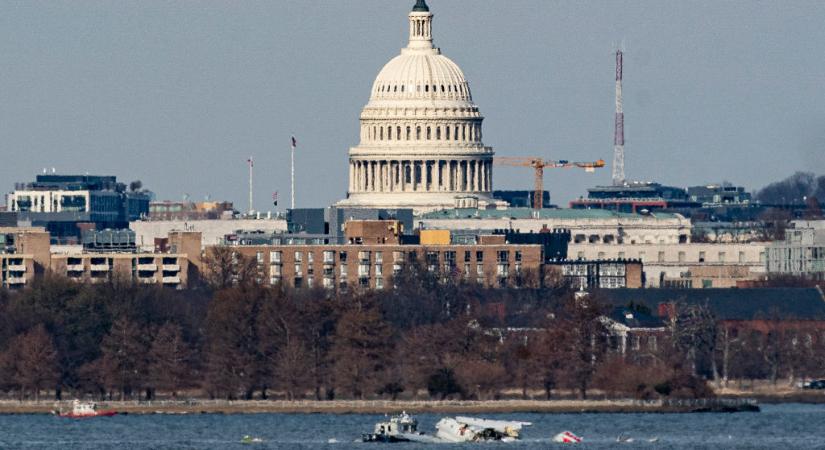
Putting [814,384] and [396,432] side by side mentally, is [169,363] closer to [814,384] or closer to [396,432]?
[396,432]

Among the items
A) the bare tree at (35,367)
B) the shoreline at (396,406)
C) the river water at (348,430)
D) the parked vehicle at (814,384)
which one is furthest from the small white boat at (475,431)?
the parked vehicle at (814,384)

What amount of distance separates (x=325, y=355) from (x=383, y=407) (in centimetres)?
601

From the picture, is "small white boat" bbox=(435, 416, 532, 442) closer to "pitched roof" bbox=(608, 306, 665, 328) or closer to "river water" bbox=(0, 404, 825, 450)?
"river water" bbox=(0, 404, 825, 450)

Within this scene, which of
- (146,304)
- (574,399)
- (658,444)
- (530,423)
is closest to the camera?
(658,444)

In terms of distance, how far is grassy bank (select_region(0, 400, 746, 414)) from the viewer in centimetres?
16825

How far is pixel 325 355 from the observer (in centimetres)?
17438

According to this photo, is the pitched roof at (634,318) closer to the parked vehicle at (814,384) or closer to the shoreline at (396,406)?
the parked vehicle at (814,384)

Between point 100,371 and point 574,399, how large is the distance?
734 inches

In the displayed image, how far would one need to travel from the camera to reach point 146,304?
18650cm

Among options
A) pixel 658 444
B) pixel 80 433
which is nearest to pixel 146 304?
pixel 80 433

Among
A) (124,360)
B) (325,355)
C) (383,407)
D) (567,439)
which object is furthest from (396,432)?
(124,360)

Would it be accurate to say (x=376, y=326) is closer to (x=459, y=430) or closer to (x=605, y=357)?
(x=605, y=357)

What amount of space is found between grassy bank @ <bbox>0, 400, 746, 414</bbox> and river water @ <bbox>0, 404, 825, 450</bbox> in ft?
5.66

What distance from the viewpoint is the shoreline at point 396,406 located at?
168125mm
